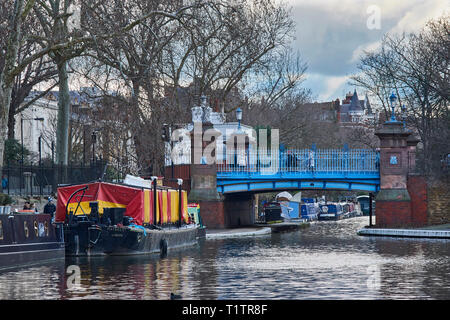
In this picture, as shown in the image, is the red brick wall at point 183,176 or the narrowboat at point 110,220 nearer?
the narrowboat at point 110,220

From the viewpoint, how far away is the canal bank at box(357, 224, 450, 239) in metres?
44.2

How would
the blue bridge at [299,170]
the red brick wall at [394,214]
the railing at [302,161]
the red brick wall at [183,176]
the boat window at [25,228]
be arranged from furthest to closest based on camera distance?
the red brick wall at [183,176] < the railing at [302,161] < the blue bridge at [299,170] < the red brick wall at [394,214] < the boat window at [25,228]

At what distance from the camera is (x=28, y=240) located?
30094 mm

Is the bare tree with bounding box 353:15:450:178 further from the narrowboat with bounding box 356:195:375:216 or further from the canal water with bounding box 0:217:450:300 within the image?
the narrowboat with bounding box 356:195:375:216

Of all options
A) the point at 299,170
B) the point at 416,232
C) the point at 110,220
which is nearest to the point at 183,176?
the point at 299,170

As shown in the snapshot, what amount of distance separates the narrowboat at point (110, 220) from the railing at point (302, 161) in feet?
55.5

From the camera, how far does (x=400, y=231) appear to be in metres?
46.2

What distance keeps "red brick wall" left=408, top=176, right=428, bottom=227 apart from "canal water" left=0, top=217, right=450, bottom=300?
35.5ft

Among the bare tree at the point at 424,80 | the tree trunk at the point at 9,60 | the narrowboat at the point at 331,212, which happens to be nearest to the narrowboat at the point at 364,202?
the narrowboat at the point at 331,212

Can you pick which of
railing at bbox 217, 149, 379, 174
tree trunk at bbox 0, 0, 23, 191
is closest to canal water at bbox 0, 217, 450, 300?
tree trunk at bbox 0, 0, 23, 191

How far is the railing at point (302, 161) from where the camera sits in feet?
172

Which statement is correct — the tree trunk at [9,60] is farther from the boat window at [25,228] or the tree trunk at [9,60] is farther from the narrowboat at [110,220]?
the boat window at [25,228]
